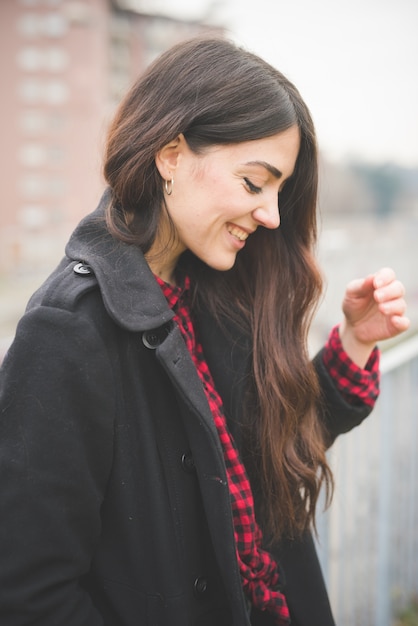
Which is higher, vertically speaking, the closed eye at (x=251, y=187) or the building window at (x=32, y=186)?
the building window at (x=32, y=186)

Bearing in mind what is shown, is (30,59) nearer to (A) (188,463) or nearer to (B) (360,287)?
(B) (360,287)

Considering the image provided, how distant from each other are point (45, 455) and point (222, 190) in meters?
0.69

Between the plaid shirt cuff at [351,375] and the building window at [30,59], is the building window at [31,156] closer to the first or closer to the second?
the building window at [30,59]

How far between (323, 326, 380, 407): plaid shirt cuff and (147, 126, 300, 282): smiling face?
0.52 meters

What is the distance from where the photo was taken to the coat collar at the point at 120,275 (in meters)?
1.27

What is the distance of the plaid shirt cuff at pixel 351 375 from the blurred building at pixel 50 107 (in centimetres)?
4383

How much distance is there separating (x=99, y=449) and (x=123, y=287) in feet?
1.09

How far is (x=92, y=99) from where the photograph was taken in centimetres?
4466

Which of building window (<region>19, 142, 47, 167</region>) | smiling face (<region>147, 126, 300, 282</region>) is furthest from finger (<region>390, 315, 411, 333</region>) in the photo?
building window (<region>19, 142, 47, 167</region>)

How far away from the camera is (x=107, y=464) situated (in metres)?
1.26

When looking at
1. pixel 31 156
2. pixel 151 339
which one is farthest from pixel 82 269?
pixel 31 156

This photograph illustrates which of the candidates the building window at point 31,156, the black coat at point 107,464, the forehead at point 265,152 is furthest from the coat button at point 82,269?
the building window at point 31,156

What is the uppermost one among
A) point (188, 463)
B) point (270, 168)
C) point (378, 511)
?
point (270, 168)

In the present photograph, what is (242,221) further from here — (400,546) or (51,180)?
(51,180)
